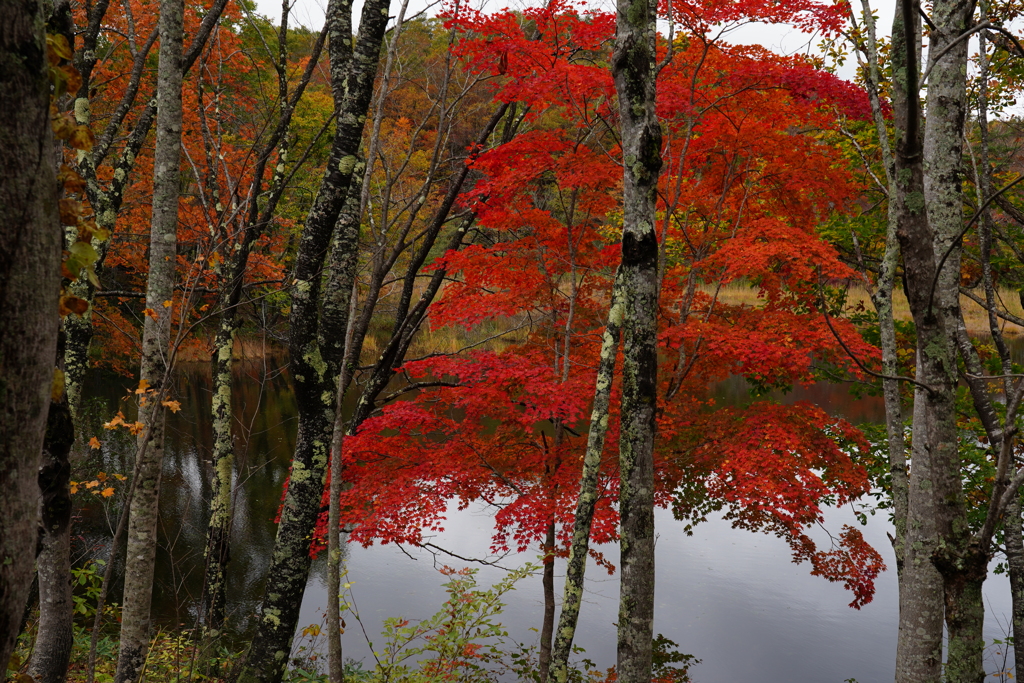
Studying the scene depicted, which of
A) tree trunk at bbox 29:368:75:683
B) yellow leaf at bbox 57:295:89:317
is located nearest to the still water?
tree trunk at bbox 29:368:75:683

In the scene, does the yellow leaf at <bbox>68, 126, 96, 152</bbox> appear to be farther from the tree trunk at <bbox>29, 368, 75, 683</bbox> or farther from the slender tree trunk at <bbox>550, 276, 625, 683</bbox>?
the slender tree trunk at <bbox>550, 276, 625, 683</bbox>

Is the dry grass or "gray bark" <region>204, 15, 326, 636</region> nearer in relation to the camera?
"gray bark" <region>204, 15, 326, 636</region>

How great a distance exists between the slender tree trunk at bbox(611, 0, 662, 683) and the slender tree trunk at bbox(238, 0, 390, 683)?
187 cm

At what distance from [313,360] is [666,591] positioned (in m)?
8.60

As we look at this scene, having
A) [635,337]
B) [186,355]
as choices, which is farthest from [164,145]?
[186,355]

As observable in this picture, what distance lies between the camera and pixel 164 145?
3830 mm

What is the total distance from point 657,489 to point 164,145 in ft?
19.3

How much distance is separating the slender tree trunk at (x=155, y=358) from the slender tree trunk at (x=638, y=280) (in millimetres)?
2606

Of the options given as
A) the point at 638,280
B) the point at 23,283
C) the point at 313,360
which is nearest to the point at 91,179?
the point at 313,360

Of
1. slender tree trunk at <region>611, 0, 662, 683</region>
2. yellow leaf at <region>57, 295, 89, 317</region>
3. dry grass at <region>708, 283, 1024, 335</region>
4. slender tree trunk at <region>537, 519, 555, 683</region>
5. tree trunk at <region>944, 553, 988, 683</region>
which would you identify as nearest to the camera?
yellow leaf at <region>57, 295, 89, 317</region>

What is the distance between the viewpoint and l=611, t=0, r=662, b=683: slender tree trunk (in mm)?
3906

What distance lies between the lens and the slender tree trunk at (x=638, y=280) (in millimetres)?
3906

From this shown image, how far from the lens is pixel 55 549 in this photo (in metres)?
2.38

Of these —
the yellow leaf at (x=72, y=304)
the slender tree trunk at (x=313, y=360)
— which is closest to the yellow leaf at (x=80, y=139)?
the yellow leaf at (x=72, y=304)
